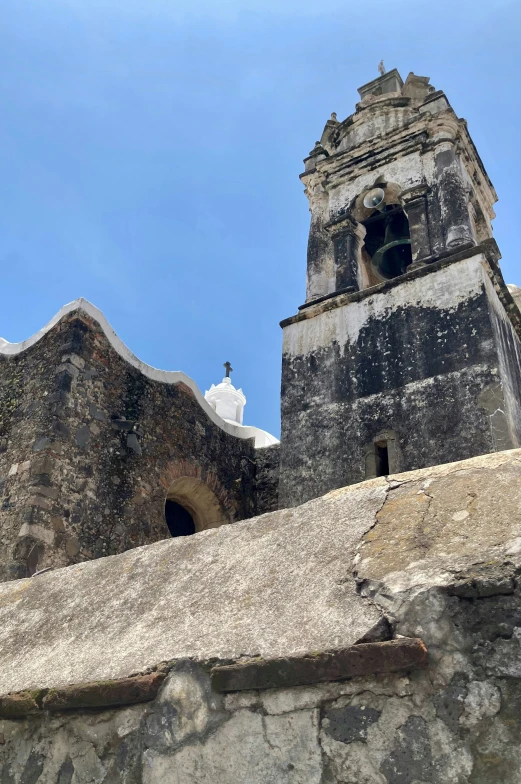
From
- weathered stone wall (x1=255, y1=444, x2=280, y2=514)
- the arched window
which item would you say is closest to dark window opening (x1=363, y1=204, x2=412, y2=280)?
weathered stone wall (x1=255, y1=444, x2=280, y2=514)

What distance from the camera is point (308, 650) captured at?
1.89 metres

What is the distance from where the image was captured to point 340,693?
5.92 ft

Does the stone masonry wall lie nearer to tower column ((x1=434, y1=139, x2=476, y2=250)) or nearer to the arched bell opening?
tower column ((x1=434, y1=139, x2=476, y2=250))

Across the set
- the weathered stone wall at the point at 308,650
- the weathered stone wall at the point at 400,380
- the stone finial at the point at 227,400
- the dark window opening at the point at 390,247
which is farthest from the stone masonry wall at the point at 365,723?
the stone finial at the point at 227,400

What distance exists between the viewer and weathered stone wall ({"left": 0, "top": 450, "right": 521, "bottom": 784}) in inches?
66.5

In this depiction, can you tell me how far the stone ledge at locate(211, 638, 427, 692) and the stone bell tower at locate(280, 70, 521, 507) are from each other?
4426 mm

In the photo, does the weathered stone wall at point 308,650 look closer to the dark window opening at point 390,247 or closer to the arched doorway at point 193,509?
the arched doorway at point 193,509

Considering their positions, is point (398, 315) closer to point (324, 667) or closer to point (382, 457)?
point (382, 457)

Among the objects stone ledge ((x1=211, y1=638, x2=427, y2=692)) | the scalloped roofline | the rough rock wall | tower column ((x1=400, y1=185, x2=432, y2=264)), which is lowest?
stone ledge ((x1=211, y1=638, x2=427, y2=692))

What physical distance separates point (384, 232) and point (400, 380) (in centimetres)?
309

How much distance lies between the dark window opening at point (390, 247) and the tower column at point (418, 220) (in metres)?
0.36

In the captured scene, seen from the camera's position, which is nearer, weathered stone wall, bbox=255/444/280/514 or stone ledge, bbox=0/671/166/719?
stone ledge, bbox=0/671/166/719

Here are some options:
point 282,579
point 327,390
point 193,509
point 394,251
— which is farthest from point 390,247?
point 282,579

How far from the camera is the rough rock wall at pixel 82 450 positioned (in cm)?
521
